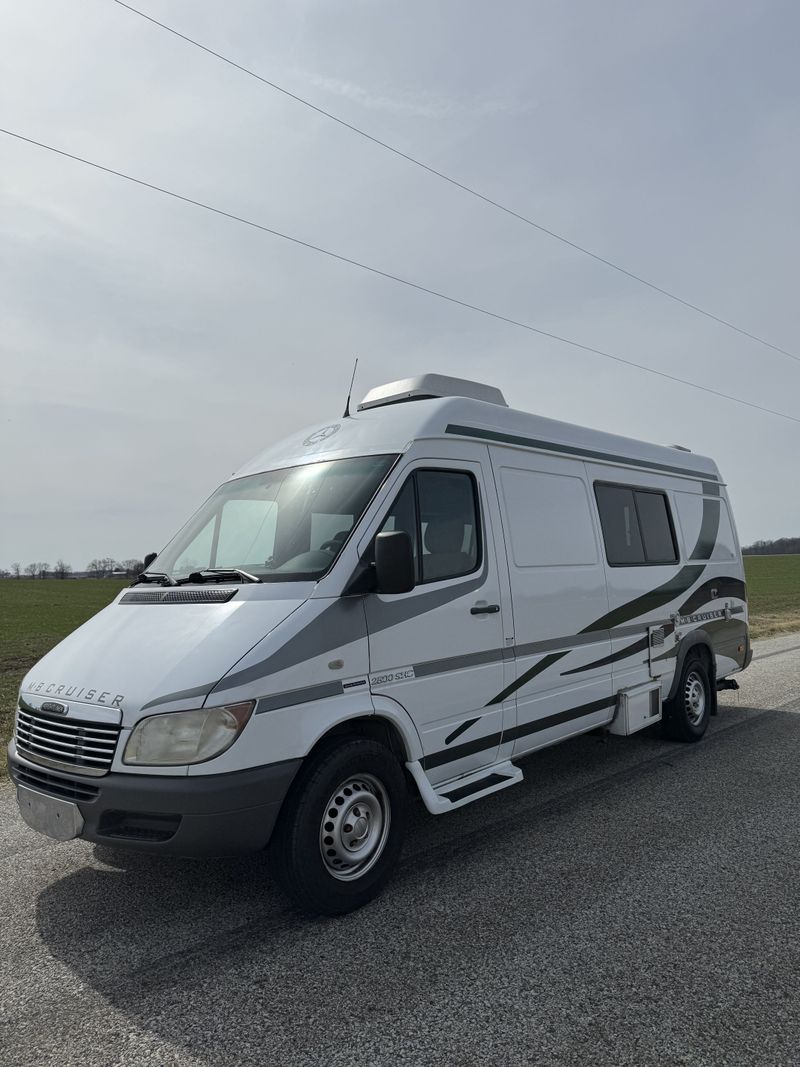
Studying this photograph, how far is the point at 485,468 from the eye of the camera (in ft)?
16.5

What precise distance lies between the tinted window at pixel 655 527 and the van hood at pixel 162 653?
3.99 metres

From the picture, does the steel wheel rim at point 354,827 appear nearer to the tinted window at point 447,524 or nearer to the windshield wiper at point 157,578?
the tinted window at point 447,524

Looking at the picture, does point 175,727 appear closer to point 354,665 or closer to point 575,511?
point 354,665

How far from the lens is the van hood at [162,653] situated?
3.53 metres

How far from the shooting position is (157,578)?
15.4ft

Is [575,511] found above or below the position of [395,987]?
above

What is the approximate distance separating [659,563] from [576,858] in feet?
10.9

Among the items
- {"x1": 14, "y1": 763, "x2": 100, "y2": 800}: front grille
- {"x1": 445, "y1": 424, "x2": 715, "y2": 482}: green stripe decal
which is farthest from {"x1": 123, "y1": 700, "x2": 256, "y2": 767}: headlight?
{"x1": 445, "y1": 424, "x2": 715, "y2": 482}: green stripe decal

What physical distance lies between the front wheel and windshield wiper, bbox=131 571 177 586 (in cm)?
143

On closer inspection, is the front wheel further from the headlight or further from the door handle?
the door handle

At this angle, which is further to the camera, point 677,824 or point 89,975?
point 677,824

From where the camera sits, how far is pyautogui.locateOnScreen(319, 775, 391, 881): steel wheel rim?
3818 mm

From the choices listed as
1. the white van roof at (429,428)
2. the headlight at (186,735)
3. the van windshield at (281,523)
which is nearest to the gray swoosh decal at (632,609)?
the white van roof at (429,428)

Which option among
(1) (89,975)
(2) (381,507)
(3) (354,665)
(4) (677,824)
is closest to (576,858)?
(4) (677,824)
